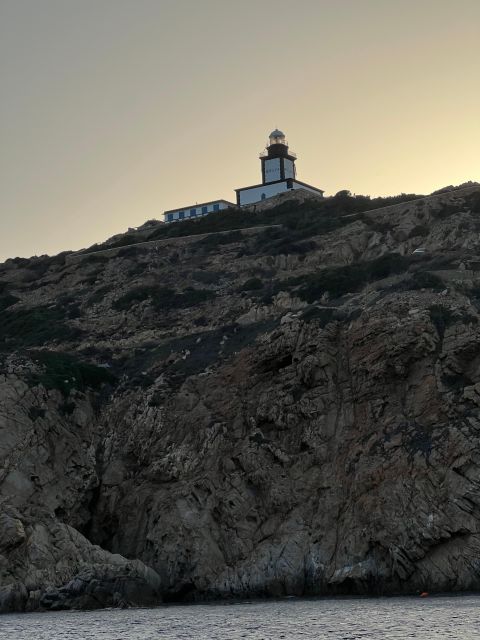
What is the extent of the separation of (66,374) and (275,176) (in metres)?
50.3

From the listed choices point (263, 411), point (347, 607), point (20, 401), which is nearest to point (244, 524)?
point (263, 411)

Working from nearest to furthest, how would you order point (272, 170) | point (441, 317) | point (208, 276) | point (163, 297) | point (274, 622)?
1. point (274, 622)
2. point (441, 317)
3. point (163, 297)
4. point (208, 276)
5. point (272, 170)

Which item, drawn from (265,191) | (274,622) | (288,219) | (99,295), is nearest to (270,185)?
(265,191)

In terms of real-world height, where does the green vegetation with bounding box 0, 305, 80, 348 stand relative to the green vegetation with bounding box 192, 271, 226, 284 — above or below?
below

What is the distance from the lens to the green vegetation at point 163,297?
2518 inches

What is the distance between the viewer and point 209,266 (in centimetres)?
7131

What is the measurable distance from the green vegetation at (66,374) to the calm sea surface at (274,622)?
15428 mm

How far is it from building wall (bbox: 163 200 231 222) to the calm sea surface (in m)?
61.8

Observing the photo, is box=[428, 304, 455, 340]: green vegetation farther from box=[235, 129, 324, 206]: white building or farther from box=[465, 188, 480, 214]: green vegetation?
box=[235, 129, 324, 206]: white building

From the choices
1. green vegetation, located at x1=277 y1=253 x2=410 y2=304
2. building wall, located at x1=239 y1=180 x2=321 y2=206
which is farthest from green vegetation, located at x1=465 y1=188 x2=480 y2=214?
building wall, located at x1=239 y1=180 x2=321 y2=206

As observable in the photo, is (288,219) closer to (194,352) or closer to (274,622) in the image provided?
(194,352)

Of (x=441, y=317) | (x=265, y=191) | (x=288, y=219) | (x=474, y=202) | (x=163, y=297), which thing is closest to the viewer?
(x=441, y=317)

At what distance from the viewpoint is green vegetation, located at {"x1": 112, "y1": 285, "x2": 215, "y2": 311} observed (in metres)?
64.0

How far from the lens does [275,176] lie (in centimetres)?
9638
